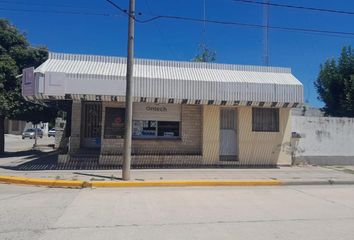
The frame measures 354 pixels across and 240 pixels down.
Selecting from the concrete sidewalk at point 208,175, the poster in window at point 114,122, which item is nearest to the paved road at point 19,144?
the poster in window at point 114,122

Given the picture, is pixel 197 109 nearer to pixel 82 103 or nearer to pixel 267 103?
pixel 267 103

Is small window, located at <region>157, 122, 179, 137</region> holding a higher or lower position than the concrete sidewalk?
higher

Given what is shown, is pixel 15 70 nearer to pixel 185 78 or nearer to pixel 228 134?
pixel 185 78

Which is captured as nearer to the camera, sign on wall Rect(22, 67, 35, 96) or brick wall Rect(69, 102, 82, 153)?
sign on wall Rect(22, 67, 35, 96)

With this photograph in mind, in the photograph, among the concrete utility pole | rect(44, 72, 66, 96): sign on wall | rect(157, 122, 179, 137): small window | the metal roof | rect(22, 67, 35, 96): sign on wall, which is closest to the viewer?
the concrete utility pole

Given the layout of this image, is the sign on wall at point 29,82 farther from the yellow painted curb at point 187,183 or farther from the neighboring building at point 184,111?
the yellow painted curb at point 187,183

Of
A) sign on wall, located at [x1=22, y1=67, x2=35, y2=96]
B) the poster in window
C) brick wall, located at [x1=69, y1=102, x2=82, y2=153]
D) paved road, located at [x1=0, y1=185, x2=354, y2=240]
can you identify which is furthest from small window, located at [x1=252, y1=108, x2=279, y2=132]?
sign on wall, located at [x1=22, y1=67, x2=35, y2=96]

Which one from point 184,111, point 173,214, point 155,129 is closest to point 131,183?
point 173,214

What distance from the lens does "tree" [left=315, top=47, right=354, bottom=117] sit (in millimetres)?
24028

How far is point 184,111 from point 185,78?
2150 millimetres

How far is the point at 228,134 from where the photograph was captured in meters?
18.6

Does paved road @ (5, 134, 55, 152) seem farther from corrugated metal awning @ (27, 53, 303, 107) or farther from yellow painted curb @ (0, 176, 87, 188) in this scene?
yellow painted curb @ (0, 176, 87, 188)

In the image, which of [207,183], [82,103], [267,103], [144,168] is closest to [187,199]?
[207,183]

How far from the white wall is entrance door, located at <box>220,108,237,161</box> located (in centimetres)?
308
